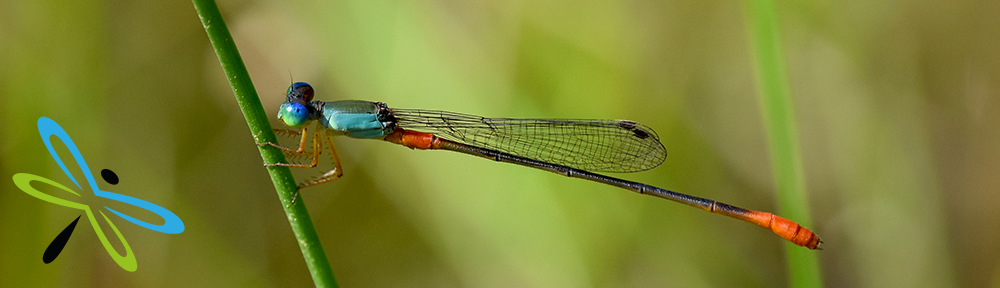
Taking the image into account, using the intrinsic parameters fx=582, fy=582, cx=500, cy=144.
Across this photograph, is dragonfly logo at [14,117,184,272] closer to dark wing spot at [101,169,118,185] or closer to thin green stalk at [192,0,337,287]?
dark wing spot at [101,169,118,185]

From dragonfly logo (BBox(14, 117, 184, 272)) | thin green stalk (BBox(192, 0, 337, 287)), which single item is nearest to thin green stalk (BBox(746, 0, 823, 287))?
thin green stalk (BBox(192, 0, 337, 287))

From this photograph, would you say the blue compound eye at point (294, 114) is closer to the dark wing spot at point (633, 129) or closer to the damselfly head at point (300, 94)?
the damselfly head at point (300, 94)

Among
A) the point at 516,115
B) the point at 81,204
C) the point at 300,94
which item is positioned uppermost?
the point at 300,94

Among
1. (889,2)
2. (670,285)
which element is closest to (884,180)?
(889,2)

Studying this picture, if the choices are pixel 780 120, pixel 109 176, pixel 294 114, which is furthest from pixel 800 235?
pixel 109 176

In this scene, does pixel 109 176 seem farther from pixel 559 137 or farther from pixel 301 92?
pixel 559 137

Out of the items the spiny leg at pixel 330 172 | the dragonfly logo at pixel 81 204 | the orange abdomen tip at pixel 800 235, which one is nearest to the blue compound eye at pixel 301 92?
the spiny leg at pixel 330 172

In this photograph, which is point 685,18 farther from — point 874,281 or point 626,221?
point 874,281
